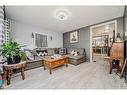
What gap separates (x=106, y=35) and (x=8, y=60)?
8.09 m

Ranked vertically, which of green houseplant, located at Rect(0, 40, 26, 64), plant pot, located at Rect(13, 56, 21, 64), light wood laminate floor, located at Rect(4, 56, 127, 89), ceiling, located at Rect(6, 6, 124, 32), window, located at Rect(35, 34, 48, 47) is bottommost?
light wood laminate floor, located at Rect(4, 56, 127, 89)

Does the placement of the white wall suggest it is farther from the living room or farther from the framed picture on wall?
the framed picture on wall

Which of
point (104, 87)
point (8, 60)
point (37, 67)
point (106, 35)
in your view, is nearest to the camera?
point (104, 87)

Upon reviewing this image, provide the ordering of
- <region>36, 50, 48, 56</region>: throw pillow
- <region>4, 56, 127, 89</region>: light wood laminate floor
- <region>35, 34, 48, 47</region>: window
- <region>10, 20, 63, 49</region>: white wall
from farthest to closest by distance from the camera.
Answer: <region>35, 34, 48, 47</region>: window < <region>36, 50, 48, 56</region>: throw pillow < <region>10, 20, 63, 49</region>: white wall < <region>4, 56, 127, 89</region>: light wood laminate floor

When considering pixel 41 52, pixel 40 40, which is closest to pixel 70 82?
pixel 41 52

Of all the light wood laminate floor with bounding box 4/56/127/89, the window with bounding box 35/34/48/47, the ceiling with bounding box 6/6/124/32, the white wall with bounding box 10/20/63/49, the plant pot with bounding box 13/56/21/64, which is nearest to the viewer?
the light wood laminate floor with bounding box 4/56/127/89

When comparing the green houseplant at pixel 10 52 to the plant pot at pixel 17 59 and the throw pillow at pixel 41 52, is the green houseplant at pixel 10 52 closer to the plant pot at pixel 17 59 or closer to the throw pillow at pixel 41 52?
the plant pot at pixel 17 59

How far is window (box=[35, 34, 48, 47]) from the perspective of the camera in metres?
4.69

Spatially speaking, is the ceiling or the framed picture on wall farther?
the framed picture on wall

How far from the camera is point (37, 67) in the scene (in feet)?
11.6

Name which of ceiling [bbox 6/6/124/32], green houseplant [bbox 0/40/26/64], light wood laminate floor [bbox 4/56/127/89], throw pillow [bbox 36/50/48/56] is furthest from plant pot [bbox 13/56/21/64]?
throw pillow [bbox 36/50/48/56]

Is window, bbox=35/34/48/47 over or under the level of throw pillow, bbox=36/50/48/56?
over
